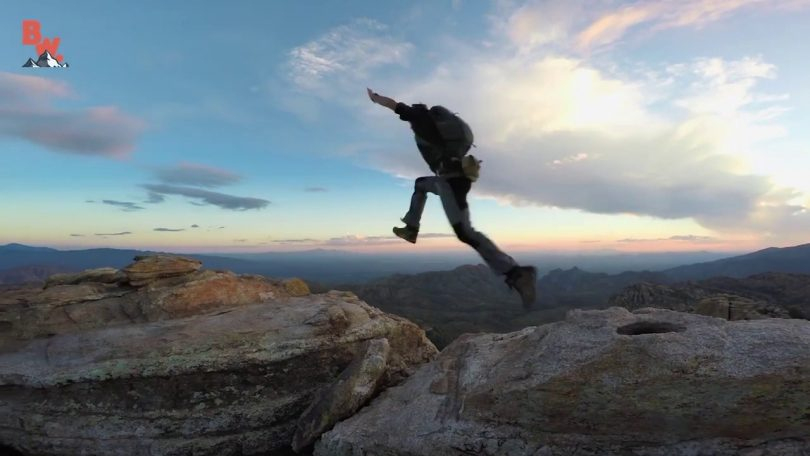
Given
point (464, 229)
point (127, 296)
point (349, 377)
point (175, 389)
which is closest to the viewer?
point (464, 229)

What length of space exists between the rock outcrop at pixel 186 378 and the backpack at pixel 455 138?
227 inches

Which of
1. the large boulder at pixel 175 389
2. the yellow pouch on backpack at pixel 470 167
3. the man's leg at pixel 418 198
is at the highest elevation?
the yellow pouch on backpack at pixel 470 167

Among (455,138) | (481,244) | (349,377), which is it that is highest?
(455,138)

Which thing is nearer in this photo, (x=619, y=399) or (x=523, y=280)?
(x=619, y=399)

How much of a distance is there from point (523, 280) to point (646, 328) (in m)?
3.08

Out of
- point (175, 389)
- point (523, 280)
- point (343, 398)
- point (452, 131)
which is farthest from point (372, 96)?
point (175, 389)

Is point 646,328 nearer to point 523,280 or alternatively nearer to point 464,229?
point 523,280

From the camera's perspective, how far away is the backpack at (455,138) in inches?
444

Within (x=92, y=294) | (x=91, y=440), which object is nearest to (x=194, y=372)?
(x=91, y=440)

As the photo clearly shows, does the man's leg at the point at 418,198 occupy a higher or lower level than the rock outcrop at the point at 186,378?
higher

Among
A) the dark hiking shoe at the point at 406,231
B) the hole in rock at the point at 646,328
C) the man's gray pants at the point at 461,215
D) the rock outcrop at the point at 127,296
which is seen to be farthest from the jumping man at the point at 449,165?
the rock outcrop at the point at 127,296

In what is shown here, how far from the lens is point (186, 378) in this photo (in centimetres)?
1231

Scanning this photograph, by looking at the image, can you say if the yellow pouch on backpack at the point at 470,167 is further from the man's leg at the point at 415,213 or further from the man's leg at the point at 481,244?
the man's leg at the point at 415,213

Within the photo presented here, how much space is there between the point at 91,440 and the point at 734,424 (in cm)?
1474
